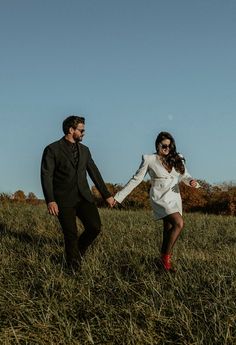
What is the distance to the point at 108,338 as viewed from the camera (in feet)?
13.7

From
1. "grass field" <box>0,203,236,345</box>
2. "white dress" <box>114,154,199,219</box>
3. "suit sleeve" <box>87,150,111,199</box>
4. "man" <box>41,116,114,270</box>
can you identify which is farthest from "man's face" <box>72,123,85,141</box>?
"grass field" <box>0,203,236,345</box>

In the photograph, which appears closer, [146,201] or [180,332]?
[180,332]

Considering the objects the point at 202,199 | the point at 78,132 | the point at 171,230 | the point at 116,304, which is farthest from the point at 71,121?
the point at 202,199

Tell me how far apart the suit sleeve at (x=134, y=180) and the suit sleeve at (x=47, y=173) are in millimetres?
968

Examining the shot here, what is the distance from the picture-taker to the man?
22.2 feet

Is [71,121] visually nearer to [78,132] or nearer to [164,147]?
[78,132]

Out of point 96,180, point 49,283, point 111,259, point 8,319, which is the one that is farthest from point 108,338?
point 96,180

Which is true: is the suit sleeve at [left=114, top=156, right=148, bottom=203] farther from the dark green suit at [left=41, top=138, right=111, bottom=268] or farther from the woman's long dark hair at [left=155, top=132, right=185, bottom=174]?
the dark green suit at [left=41, top=138, right=111, bottom=268]

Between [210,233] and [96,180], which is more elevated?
[96,180]

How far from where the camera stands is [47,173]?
6738 millimetres

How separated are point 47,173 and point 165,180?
1.58 m

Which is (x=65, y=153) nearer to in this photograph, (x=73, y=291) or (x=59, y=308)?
(x=73, y=291)

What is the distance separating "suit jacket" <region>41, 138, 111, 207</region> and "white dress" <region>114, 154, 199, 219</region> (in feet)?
2.03

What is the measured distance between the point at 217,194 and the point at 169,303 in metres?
28.4
